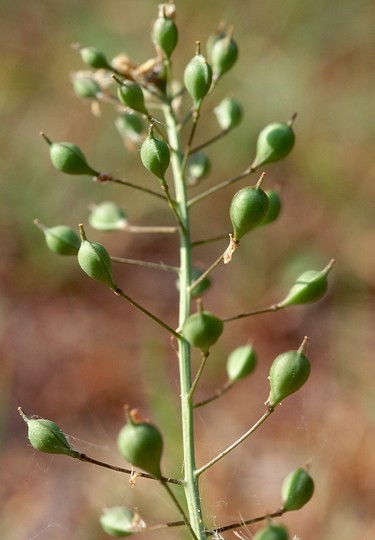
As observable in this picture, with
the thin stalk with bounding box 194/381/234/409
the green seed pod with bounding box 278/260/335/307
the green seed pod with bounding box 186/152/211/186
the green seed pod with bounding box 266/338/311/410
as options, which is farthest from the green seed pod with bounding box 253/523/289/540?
the green seed pod with bounding box 186/152/211/186

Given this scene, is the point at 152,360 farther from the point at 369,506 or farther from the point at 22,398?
the point at 369,506

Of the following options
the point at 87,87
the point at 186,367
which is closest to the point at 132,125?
the point at 87,87

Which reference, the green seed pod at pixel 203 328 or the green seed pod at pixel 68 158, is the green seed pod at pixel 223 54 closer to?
the green seed pod at pixel 68 158

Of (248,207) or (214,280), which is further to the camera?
(214,280)

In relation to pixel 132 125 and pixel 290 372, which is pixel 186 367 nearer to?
pixel 290 372

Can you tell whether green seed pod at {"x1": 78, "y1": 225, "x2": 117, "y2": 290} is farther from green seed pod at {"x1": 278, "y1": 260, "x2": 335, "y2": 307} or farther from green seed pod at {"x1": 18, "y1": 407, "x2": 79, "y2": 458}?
green seed pod at {"x1": 278, "y1": 260, "x2": 335, "y2": 307}

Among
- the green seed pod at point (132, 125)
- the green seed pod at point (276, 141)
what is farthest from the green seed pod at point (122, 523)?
the green seed pod at point (132, 125)
